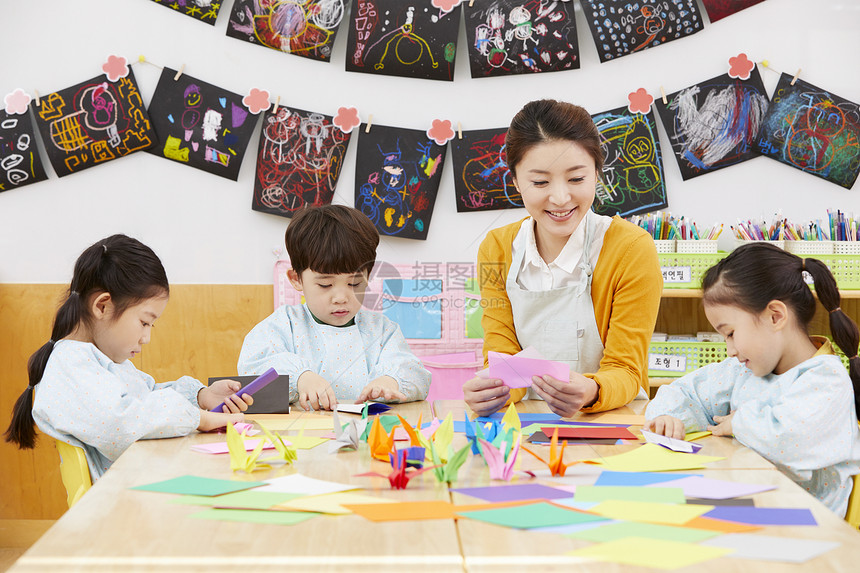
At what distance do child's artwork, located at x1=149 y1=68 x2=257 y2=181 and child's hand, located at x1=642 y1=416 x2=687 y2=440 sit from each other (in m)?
1.71

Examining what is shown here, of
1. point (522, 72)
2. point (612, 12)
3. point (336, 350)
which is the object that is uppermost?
point (612, 12)

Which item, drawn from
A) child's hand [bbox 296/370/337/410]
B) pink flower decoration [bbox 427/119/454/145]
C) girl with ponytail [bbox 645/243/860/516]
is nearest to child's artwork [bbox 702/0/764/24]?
pink flower decoration [bbox 427/119/454/145]

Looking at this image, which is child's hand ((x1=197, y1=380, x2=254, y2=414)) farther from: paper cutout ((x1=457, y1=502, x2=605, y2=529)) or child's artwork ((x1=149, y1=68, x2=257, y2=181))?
child's artwork ((x1=149, y1=68, x2=257, y2=181))

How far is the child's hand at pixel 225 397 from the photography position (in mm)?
1356

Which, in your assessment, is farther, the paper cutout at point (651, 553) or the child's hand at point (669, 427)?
the child's hand at point (669, 427)

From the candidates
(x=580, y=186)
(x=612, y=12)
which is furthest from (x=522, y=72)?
(x=580, y=186)

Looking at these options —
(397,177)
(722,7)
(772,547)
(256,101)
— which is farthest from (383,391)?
(722,7)

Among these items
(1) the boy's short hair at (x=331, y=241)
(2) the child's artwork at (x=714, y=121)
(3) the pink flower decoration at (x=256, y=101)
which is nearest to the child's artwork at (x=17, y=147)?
(3) the pink flower decoration at (x=256, y=101)

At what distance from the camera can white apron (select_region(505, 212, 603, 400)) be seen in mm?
1558

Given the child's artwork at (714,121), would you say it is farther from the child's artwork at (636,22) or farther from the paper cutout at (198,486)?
the paper cutout at (198,486)

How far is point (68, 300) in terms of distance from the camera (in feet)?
4.35

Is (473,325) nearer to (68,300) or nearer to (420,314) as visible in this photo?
(420,314)

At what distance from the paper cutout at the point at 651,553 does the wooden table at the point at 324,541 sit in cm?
1

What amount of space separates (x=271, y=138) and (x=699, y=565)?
2083 millimetres
